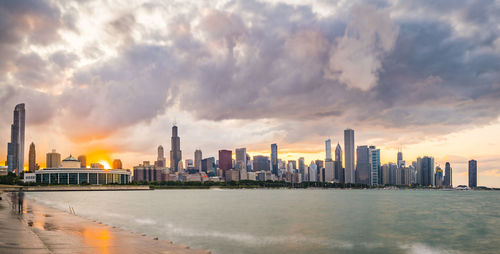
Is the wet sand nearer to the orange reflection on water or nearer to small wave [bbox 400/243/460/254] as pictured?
the orange reflection on water

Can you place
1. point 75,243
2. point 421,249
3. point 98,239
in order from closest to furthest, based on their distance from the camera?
point 75,243
point 98,239
point 421,249

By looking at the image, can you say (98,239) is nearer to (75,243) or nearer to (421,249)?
(75,243)

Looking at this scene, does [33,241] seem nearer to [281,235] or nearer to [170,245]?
[170,245]

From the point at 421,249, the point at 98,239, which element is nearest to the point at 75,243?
the point at 98,239

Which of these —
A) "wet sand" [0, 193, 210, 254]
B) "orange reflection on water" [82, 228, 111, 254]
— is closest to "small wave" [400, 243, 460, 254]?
"wet sand" [0, 193, 210, 254]

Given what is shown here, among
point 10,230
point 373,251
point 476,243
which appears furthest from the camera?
point 476,243

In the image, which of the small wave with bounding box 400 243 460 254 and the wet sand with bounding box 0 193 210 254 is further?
the small wave with bounding box 400 243 460 254

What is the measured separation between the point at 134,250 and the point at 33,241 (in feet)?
32.5

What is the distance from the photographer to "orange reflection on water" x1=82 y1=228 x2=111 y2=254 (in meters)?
40.7

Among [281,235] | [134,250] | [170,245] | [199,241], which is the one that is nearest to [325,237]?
[281,235]

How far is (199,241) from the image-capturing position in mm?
58719

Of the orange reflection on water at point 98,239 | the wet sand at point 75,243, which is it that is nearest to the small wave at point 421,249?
the wet sand at point 75,243

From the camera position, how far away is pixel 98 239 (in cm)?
4666

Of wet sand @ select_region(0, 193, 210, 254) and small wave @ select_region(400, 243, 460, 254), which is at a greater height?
wet sand @ select_region(0, 193, 210, 254)
